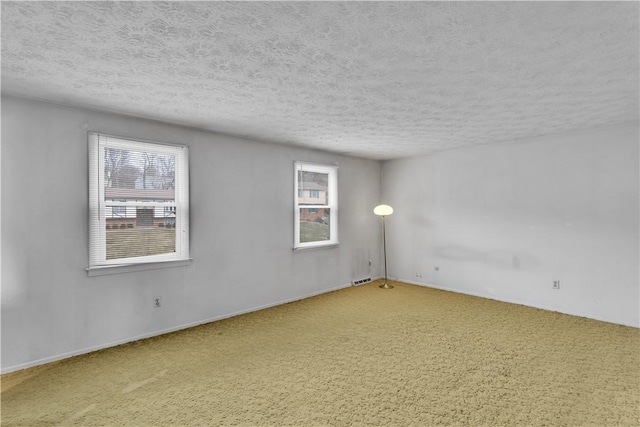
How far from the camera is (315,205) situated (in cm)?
536

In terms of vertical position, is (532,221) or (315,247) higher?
(532,221)

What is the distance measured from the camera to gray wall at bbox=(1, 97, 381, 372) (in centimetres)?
→ 283

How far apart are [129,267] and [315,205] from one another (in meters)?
2.85

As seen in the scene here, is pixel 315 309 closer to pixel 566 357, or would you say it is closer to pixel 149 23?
pixel 566 357

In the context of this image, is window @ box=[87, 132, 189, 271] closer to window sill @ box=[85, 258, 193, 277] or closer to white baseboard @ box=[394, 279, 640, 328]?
window sill @ box=[85, 258, 193, 277]

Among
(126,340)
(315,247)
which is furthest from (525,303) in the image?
(126,340)

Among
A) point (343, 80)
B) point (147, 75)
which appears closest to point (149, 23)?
point (147, 75)

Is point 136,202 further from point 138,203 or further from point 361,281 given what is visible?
point 361,281

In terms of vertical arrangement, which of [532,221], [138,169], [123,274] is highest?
[138,169]

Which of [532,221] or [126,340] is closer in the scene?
[126,340]

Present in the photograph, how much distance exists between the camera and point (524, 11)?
162cm

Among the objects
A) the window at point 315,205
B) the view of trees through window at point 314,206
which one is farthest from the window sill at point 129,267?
the view of trees through window at point 314,206

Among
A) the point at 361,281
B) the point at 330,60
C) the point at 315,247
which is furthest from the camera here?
A: the point at 361,281

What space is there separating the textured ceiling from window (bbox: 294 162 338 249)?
156 centimetres
